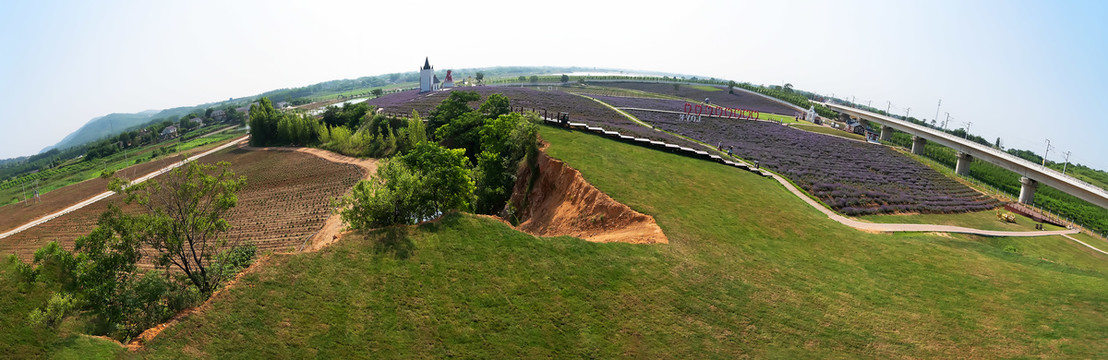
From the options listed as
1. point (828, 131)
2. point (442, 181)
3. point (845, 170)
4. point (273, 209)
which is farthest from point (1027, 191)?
point (273, 209)

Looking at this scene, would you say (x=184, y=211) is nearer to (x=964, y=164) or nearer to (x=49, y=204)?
(x=49, y=204)

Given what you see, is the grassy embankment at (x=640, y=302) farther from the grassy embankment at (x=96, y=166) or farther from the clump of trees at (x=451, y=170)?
the grassy embankment at (x=96, y=166)

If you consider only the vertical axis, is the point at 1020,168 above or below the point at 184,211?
below

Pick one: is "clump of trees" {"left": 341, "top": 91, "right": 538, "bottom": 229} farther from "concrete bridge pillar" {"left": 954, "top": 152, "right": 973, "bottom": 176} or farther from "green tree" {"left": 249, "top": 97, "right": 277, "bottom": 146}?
"concrete bridge pillar" {"left": 954, "top": 152, "right": 973, "bottom": 176}

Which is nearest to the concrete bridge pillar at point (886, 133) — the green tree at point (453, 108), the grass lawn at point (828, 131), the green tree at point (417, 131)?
the grass lawn at point (828, 131)

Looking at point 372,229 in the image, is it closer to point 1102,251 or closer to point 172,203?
point 172,203

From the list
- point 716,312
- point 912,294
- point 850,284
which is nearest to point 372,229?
point 716,312
